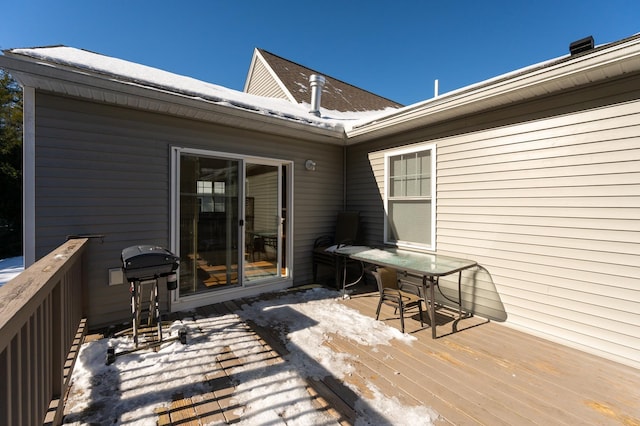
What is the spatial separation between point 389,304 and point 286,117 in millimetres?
3095

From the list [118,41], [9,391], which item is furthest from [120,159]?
[118,41]

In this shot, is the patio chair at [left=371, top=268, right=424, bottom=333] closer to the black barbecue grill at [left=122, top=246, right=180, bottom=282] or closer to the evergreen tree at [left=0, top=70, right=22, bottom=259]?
the black barbecue grill at [left=122, top=246, right=180, bottom=282]

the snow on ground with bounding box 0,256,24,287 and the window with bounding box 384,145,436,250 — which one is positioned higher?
the window with bounding box 384,145,436,250

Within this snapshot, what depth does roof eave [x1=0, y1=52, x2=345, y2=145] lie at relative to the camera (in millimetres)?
2549

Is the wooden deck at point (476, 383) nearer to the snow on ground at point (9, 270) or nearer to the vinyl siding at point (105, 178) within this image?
the vinyl siding at point (105, 178)

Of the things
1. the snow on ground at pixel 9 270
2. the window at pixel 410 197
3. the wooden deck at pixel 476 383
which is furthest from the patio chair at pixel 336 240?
the snow on ground at pixel 9 270

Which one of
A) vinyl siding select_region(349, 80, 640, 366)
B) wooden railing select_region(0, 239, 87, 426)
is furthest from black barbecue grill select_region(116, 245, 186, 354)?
vinyl siding select_region(349, 80, 640, 366)

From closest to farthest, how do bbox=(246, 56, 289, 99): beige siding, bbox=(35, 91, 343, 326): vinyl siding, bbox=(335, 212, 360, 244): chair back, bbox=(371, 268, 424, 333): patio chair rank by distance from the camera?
bbox=(35, 91, 343, 326): vinyl siding
bbox=(371, 268, 424, 333): patio chair
bbox=(335, 212, 360, 244): chair back
bbox=(246, 56, 289, 99): beige siding

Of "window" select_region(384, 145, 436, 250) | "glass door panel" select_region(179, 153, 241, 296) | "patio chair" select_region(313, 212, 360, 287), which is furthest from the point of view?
"patio chair" select_region(313, 212, 360, 287)

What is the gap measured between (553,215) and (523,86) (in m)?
1.37

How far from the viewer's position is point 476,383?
2.22 metres

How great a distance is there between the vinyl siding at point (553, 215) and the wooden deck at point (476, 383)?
386 millimetres

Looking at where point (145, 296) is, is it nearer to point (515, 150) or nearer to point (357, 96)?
point (515, 150)

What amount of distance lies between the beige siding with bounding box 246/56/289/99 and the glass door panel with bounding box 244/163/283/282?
11.4 ft
